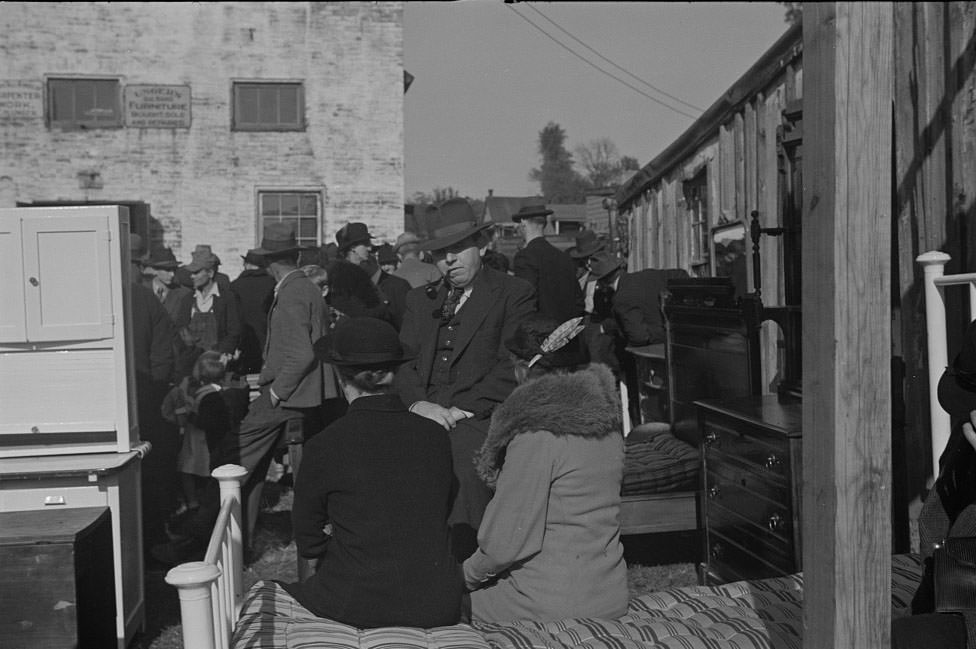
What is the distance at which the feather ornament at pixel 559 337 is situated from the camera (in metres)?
3.96

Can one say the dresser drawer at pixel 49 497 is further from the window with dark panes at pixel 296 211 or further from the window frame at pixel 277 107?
the window frame at pixel 277 107

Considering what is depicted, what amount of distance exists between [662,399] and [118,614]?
481 cm

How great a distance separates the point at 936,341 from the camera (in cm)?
436

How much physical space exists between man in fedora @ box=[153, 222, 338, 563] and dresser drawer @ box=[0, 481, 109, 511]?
150 centimetres

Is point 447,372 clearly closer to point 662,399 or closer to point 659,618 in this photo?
point 659,618

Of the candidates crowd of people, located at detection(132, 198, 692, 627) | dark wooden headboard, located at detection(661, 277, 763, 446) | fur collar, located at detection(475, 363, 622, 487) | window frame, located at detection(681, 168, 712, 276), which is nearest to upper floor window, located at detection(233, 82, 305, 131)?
crowd of people, located at detection(132, 198, 692, 627)

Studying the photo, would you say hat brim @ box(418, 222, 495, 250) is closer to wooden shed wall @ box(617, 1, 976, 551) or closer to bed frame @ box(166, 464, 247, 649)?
bed frame @ box(166, 464, 247, 649)

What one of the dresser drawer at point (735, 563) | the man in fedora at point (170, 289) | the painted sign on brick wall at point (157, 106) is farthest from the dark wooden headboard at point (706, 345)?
the painted sign on brick wall at point (157, 106)

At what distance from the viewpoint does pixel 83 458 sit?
490 cm

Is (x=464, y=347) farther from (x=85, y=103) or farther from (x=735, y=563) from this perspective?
(x=85, y=103)

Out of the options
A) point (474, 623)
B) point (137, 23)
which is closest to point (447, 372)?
point (474, 623)

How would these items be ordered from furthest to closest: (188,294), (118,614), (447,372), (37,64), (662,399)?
1. (37,64)
2. (188,294)
3. (662,399)
4. (447,372)
5. (118,614)

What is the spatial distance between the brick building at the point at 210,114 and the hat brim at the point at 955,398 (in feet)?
52.5

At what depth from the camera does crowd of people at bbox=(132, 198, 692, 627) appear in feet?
11.3
